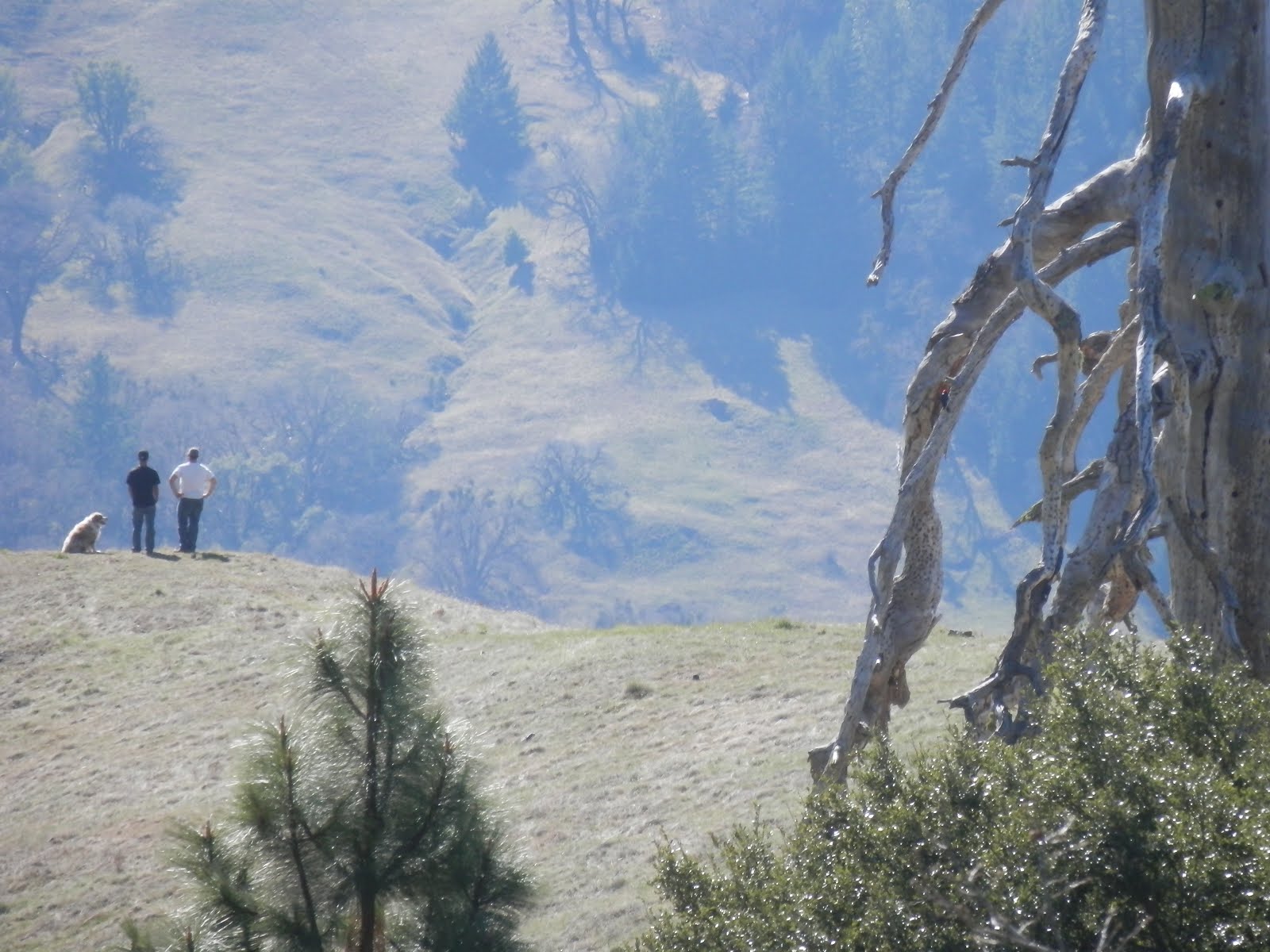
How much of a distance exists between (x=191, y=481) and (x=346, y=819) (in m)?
18.2

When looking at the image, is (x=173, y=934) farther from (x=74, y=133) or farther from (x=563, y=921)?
(x=74, y=133)

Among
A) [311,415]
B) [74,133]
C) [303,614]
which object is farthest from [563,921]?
[74,133]

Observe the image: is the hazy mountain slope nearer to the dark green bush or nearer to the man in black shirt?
the man in black shirt

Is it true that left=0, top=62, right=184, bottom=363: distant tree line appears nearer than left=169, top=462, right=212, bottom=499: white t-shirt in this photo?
No

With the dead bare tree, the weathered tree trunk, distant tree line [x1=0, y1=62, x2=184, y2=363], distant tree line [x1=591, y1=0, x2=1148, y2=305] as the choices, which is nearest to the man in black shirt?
the dead bare tree

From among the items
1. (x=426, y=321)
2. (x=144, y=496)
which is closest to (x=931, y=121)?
(x=144, y=496)

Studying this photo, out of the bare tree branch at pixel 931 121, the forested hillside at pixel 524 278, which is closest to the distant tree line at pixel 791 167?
the forested hillside at pixel 524 278

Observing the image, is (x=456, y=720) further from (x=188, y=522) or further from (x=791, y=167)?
(x=791, y=167)

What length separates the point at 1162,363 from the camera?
5777 millimetres

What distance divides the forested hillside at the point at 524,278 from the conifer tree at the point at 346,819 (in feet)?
225

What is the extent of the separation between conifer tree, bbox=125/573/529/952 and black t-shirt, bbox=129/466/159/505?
17685 millimetres

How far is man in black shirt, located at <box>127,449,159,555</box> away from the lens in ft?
76.6

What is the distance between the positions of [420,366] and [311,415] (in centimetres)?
867

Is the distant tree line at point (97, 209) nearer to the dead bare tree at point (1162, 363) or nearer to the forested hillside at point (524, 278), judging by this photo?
the forested hillside at point (524, 278)
